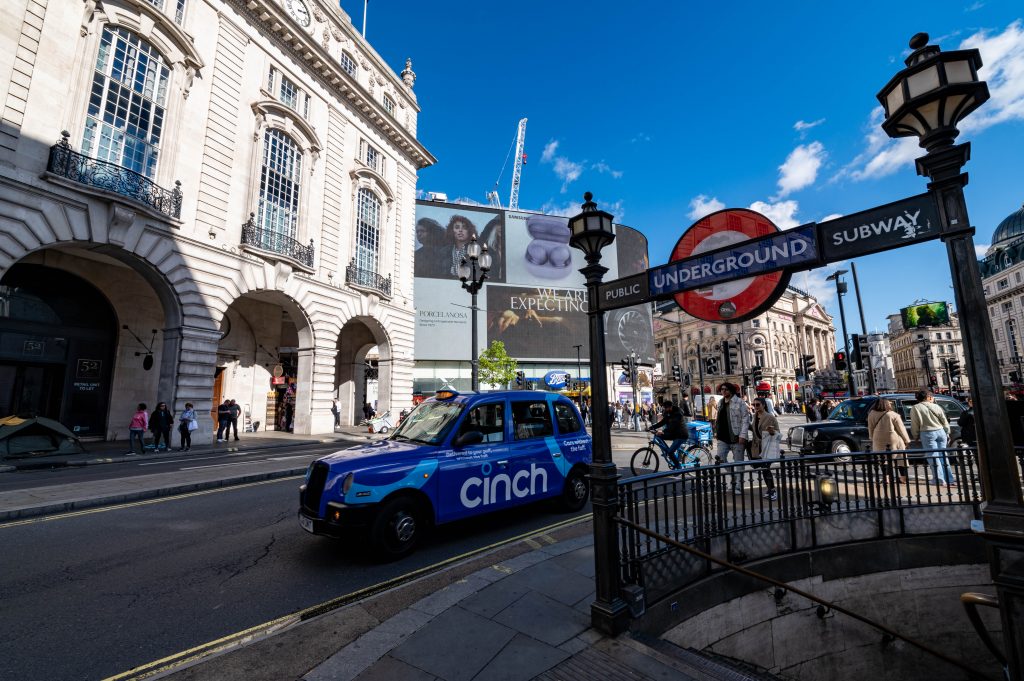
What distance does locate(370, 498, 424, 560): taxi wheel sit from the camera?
5094 mm

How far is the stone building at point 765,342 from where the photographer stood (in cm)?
8550

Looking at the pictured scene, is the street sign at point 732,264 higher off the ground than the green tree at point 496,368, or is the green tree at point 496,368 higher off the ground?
the green tree at point 496,368

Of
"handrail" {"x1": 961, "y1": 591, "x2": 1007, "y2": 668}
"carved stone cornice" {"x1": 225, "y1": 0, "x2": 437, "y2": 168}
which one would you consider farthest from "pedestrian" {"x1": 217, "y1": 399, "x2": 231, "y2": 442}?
"handrail" {"x1": 961, "y1": 591, "x2": 1007, "y2": 668}

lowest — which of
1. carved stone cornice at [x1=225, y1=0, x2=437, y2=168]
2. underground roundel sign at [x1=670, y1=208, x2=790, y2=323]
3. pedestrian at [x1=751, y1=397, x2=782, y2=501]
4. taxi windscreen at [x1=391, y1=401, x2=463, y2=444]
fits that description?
pedestrian at [x1=751, y1=397, x2=782, y2=501]

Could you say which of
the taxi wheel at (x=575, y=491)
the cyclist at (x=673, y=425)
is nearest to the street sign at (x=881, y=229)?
the taxi wheel at (x=575, y=491)

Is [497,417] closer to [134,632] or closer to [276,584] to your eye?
[276,584]

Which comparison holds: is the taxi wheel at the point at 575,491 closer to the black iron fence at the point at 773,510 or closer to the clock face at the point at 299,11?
the black iron fence at the point at 773,510

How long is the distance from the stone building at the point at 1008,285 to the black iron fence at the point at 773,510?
99.4 m

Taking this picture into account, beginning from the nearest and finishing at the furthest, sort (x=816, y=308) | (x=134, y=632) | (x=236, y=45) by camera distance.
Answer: (x=134, y=632)
(x=236, y=45)
(x=816, y=308)

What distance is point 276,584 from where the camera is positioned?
4.66 meters

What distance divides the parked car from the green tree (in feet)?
96.8

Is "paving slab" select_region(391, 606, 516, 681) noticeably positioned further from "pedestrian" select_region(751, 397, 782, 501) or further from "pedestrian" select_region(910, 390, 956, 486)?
"pedestrian" select_region(910, 390, 956, 486)

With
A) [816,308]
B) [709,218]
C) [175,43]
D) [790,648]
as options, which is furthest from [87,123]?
[816,308]

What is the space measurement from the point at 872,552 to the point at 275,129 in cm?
2564
